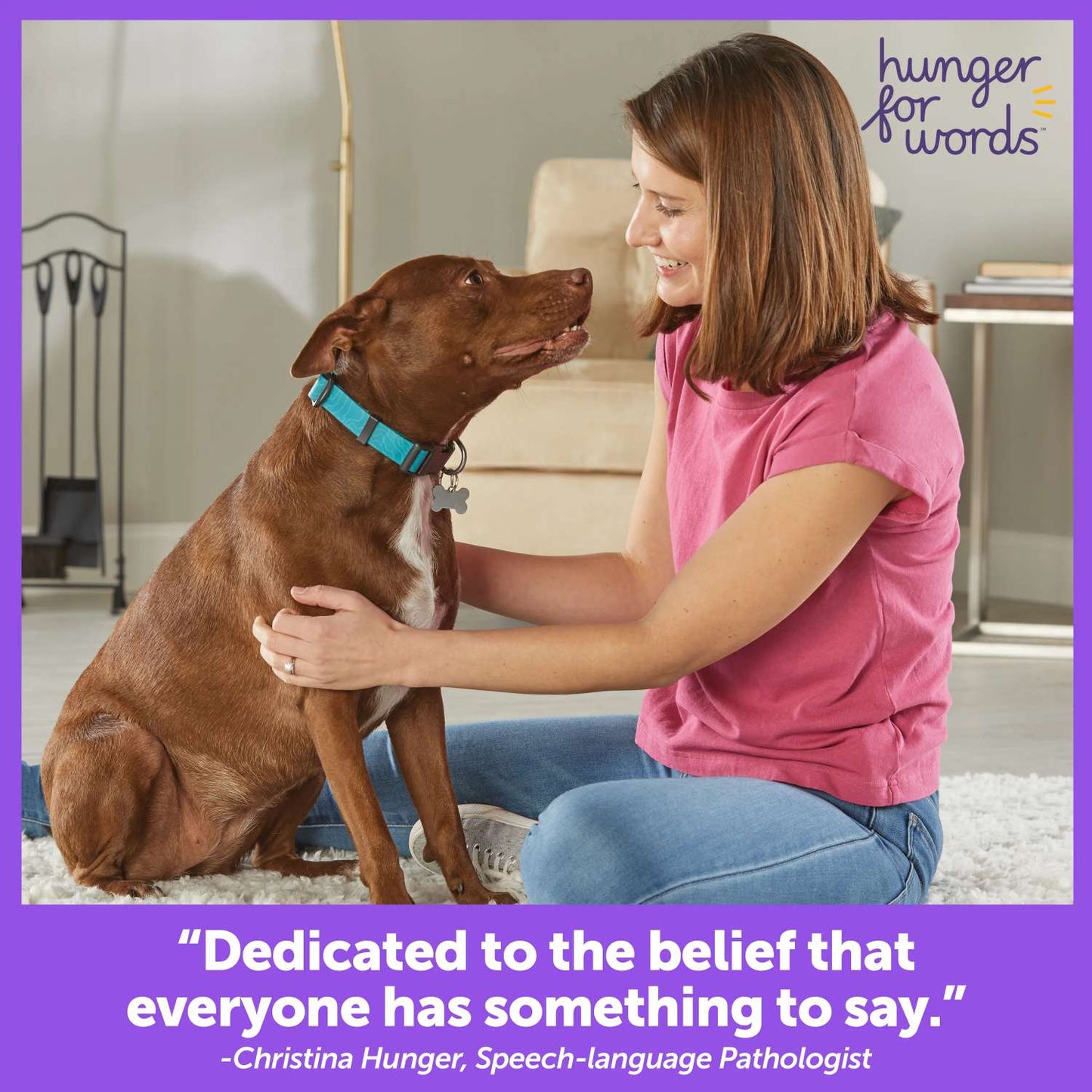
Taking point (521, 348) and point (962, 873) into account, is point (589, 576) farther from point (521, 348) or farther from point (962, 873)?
point (962, 873)

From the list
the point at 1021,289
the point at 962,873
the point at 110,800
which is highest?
the point at 1021,289

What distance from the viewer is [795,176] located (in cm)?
130

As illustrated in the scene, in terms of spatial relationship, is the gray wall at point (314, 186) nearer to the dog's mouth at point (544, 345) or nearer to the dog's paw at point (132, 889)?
the dog's paw at point (132, 889)

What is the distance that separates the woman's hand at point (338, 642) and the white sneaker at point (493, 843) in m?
0.31

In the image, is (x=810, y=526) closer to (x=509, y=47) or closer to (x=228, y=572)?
(x=228, y=572)

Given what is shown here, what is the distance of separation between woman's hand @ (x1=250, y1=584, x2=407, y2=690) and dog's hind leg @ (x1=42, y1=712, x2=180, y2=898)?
254mm

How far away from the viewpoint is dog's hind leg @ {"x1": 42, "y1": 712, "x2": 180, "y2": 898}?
146 cm

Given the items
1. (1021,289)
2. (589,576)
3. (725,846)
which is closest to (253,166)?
(1021,289)

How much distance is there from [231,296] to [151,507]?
0.74 meters

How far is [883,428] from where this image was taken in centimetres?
128

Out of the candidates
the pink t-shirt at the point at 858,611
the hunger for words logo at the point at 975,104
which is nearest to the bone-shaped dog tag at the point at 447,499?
the pink t-shirt at the point at 858,611

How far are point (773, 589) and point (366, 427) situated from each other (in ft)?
1.43

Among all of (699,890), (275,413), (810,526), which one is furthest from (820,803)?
(275,413)

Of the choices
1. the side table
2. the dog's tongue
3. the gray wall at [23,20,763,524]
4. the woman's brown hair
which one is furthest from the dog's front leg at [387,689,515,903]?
the gray wall at [23,20,763,524]
